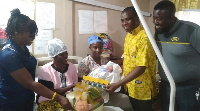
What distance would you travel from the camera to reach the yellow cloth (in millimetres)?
1492

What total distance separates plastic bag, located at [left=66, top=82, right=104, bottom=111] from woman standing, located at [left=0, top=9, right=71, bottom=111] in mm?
51

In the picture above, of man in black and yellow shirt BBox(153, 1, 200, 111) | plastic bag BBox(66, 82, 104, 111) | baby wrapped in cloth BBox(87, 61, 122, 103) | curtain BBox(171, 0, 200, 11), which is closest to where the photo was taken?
plastic bag BBox(66, 82, 104, 111)

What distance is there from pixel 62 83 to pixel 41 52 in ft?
4.16

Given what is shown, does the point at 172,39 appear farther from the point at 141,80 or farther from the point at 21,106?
the point at 21,106

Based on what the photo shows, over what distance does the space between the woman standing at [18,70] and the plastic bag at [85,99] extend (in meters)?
0.05

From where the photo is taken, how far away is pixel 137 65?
59.4 inches

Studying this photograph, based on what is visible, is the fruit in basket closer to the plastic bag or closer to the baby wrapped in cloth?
the plastic bag

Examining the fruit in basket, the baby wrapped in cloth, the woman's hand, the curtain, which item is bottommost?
the fruit in basket

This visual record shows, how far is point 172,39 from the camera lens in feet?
4.83

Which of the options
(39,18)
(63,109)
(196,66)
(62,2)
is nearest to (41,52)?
(39,18)

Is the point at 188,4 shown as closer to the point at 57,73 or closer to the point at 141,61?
the point at 141,61

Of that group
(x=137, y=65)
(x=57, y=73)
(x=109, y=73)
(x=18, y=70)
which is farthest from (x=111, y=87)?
(x=18, y=70)

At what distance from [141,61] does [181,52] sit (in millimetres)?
341

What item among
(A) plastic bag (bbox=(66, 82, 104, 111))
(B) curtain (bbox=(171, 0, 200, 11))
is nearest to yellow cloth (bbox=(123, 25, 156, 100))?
(A) plastic bag (bbox=(66, 82, 104, 111))
